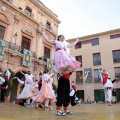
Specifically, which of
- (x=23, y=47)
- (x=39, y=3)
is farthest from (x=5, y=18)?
(x=39, y=3)

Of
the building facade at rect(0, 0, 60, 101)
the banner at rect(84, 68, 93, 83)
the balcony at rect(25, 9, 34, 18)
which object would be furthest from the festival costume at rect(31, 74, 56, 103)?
the banner at rect(84, 68, 93, 83)

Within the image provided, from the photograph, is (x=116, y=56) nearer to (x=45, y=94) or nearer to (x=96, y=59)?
(x=96, y=59)

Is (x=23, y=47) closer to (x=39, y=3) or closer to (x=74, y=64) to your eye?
(x=39, y=3)

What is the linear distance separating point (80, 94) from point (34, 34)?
11.6 m

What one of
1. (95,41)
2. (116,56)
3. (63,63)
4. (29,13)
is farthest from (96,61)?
(63,63)

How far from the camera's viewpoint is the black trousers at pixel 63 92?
3.34 m

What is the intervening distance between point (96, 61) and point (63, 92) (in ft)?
69.8

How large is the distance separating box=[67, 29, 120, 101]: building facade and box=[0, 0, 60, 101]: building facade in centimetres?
749

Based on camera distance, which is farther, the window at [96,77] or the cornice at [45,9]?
the window at [96,77]

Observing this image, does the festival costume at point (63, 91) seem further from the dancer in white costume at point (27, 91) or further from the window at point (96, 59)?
the window at point (96, 59)

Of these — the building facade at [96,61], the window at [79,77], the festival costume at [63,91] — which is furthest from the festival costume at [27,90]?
the window at [79,77]

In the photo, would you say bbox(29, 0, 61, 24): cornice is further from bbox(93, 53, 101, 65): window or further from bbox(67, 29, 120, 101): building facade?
bbox(93, 53, 101, 65): window

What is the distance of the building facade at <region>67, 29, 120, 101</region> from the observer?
22.4 meters

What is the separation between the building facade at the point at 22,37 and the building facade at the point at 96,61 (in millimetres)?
7489
